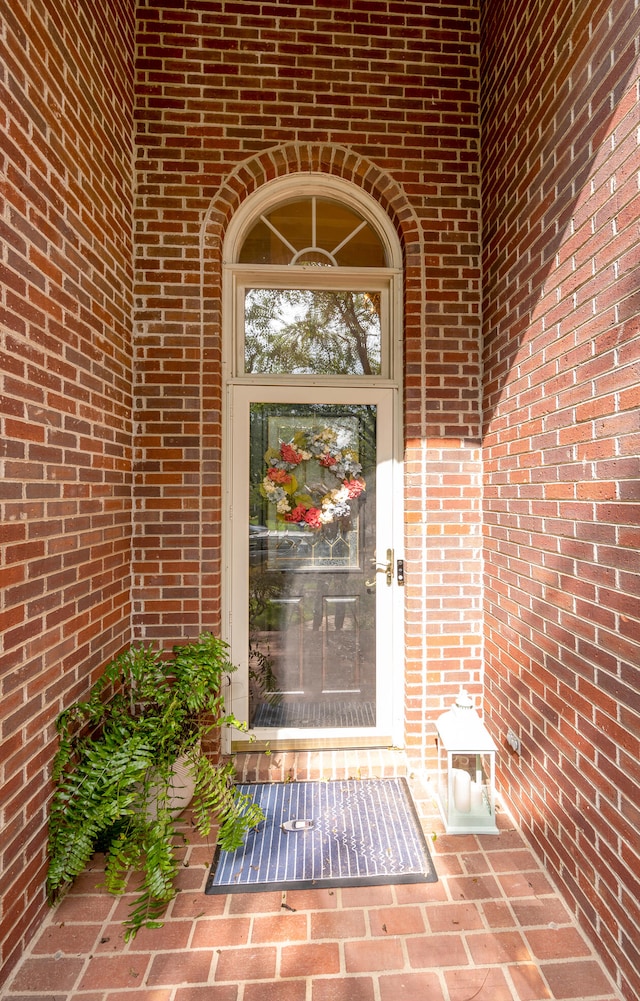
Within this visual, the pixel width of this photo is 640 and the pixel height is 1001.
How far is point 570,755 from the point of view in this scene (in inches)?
66.1

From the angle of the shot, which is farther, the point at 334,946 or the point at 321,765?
the point at 321,765

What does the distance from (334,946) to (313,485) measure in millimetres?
1806

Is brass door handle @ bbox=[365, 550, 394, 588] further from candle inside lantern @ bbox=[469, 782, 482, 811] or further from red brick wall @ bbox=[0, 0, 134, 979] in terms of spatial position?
red brick wall @ bbox=[0, 0, 134, 979]

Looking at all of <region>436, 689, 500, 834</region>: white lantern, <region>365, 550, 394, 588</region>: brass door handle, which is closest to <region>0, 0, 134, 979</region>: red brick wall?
<region>365, 550, 394, 588</region>: brass door handle

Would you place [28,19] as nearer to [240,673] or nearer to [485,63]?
[485,63]

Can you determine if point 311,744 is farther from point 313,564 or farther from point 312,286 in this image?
point 312,286

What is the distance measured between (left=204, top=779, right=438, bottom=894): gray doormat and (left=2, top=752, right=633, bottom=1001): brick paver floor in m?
0.05

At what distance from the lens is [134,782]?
182 cm

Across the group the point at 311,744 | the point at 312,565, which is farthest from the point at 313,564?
the point at 311,744

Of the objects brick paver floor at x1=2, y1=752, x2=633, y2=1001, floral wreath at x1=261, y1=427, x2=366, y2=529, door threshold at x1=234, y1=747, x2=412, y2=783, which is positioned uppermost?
floral wreath at x1=261, y1=427, x2=366, y2=529

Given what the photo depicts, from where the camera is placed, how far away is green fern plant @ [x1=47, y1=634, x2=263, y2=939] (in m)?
1.60

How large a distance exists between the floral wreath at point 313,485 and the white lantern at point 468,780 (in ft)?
3.56

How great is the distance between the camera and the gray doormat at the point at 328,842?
6.00ft

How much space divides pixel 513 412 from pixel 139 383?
1741 millimetres
